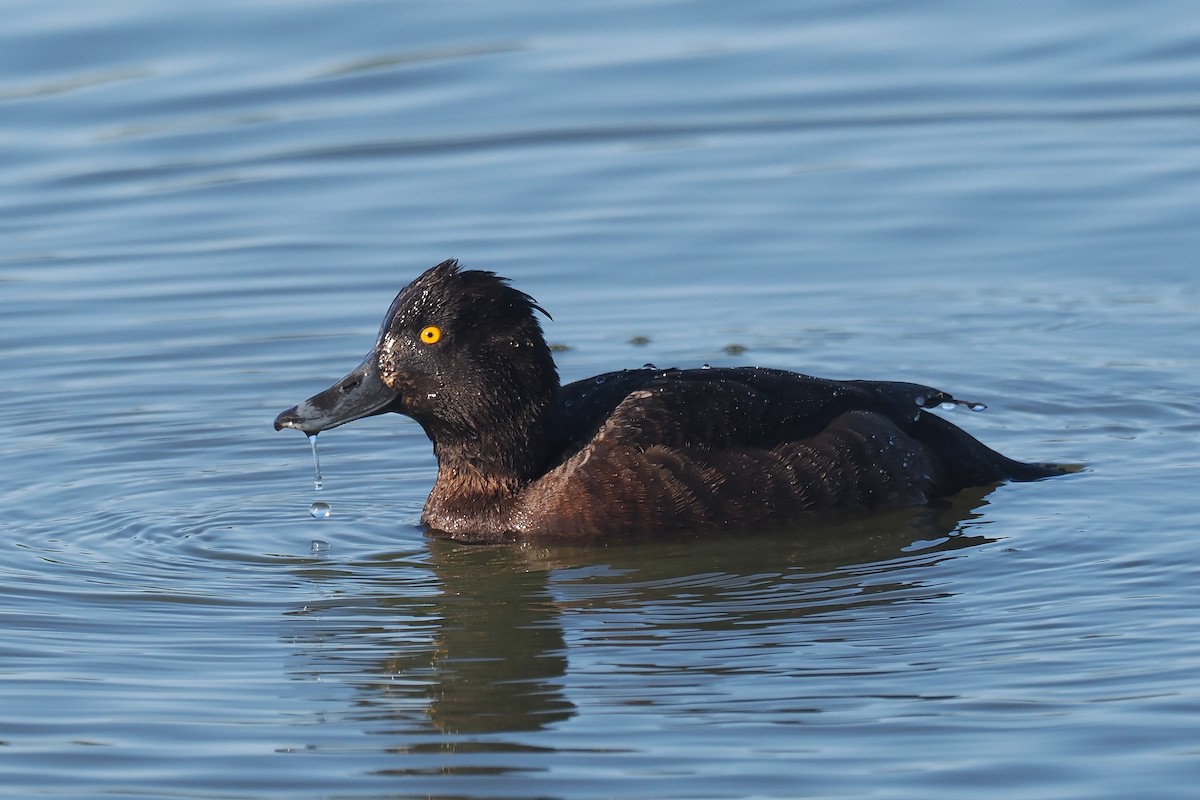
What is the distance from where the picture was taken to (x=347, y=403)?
9.28 m

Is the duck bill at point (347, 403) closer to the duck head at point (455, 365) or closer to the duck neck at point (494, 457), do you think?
the duck head at point (455, 365)

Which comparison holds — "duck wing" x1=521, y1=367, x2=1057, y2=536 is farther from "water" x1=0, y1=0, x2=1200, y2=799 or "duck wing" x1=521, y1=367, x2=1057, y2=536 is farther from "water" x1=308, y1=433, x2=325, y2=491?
"water" x1=308, y1=433, x2=325, y2=491

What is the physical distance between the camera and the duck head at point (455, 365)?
9.25 meters

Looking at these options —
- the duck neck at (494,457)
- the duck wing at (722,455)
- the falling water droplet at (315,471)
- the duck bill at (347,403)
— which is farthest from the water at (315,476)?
the duck wing at (722,455)

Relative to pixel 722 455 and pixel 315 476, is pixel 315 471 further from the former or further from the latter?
pixel 722 455

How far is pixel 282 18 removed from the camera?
18.3 meters

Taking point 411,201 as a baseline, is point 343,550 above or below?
below

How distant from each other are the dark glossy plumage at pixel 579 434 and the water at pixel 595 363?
0.20 metres

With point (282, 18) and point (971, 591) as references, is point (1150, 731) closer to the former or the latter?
point (971, 591)

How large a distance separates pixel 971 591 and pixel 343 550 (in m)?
2.74

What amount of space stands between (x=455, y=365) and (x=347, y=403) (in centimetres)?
51

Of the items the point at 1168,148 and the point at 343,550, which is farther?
the point at 1168,148

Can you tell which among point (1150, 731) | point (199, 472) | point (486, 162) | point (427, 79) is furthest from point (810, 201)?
point (1150, 731)

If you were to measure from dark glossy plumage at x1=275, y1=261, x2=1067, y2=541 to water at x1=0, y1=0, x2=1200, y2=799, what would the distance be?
0.66 ft
